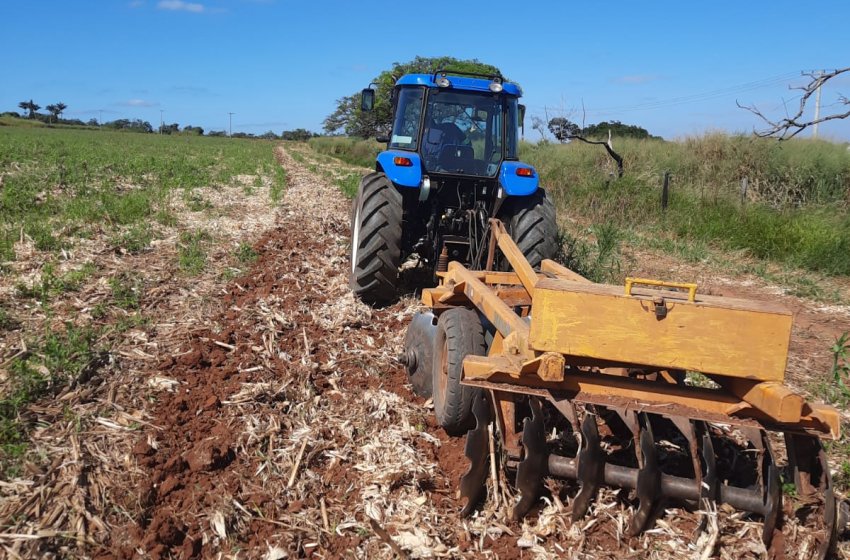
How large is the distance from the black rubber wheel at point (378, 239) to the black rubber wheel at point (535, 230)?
3.45ft

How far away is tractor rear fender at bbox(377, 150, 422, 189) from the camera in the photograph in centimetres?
550

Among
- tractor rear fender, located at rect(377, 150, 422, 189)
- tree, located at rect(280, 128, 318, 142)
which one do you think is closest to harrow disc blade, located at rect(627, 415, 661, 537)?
tractor rear fender, located at rect(377, 150, 422, 189)

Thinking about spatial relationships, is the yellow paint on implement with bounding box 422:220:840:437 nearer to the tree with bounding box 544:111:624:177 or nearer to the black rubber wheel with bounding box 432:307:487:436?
the black rubber wheel with bounding box 432:307:487:436

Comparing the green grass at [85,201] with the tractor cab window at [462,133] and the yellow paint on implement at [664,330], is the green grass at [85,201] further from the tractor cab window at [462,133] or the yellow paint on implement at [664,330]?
the yellow paint on implement at [664,330]

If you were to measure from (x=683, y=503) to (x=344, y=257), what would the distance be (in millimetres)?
5720

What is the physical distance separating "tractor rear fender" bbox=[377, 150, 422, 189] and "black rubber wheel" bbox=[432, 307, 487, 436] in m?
2.05

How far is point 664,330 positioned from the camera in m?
2.63

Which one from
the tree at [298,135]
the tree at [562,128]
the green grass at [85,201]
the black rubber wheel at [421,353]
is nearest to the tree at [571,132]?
the tree at [562,128]

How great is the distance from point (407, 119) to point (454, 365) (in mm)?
3466

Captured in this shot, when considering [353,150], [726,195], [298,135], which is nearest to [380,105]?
[353,150]

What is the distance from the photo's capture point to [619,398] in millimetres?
2711

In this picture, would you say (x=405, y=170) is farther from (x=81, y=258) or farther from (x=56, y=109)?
(x=56, y=109)

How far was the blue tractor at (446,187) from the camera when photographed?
5457 mm

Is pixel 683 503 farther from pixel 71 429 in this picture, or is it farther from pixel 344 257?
pixel 344 257
